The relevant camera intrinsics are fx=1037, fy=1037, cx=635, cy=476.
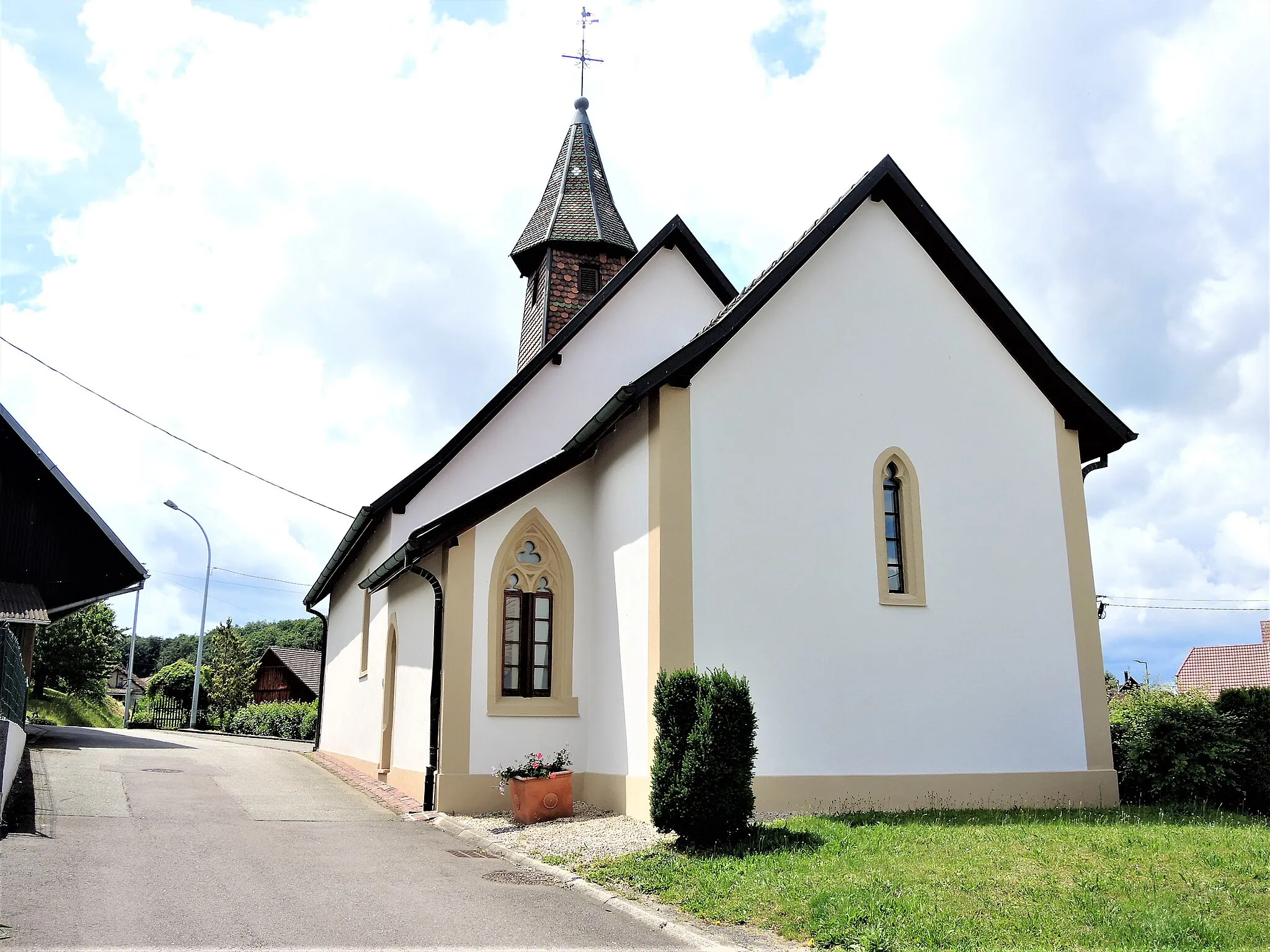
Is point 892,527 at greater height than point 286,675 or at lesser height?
greater

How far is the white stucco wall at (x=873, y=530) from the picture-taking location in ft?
42.0

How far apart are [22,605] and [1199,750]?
20.9 m

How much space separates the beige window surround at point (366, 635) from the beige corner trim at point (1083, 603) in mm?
12876

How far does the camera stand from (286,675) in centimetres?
5278

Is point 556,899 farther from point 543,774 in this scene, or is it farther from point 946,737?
point 946,737

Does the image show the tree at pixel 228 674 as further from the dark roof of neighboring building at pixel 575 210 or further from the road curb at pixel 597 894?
the road curb at pixel 597 894

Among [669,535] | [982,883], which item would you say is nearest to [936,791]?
[669,535]

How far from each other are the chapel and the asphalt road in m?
2.57

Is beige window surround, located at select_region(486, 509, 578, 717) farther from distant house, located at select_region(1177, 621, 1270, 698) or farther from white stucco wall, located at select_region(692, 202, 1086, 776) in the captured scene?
distant house, located at select_region(1177, 621, 1270, 698)

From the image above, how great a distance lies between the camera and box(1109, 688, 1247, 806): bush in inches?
496

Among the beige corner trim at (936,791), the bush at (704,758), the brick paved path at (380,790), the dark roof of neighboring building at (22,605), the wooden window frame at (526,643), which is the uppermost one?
the dark roof of neighboring building at (22,605)

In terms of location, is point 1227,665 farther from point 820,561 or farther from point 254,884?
point 254,884

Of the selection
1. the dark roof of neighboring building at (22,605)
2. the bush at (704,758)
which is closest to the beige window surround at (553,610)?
the bush at (704,758)

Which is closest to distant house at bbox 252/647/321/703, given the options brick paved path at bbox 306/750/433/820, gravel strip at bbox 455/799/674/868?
brick paved path at bbox 306/750/433/820
